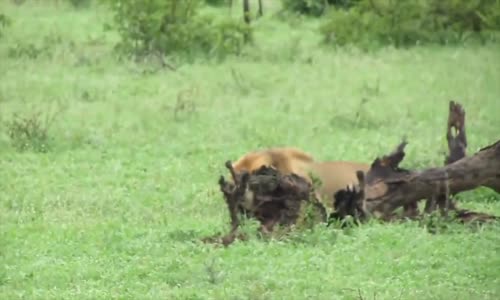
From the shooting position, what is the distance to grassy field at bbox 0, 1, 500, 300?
230 inches

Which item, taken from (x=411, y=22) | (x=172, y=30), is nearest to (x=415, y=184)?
(x=172, y=30)

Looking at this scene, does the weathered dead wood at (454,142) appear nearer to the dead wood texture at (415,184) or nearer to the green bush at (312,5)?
the dead wood texture at (415,184)

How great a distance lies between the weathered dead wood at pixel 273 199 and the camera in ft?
21.8

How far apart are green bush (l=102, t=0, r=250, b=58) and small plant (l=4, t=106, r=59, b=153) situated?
3.99 m

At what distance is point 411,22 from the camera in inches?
620

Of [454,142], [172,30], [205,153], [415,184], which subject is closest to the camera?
[415,184]

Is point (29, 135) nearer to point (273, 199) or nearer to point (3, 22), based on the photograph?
point (273, 199)

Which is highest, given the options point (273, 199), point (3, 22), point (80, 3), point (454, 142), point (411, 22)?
point (454, 142)

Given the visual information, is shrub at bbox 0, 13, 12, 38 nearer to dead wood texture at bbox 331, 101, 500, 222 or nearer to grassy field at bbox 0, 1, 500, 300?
grassy field at bbox 0, 1, 500, 300

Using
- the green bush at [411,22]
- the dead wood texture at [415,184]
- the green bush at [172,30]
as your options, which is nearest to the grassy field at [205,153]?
the dead wood texture at [415,184]

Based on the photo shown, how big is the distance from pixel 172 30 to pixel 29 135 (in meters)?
4.82

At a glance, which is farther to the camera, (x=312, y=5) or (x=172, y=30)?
(x=312, y=5)

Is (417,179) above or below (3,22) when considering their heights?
above

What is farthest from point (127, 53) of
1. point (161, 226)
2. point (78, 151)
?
point (161, 226)
